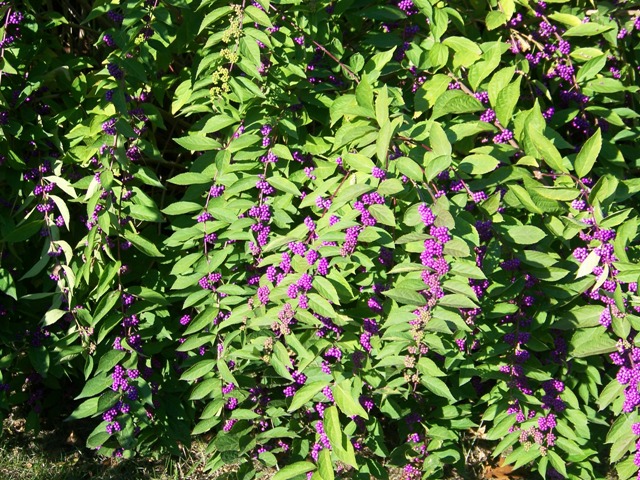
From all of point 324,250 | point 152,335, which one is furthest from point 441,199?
point 152,335

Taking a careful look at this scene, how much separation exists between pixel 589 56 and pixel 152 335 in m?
1.98

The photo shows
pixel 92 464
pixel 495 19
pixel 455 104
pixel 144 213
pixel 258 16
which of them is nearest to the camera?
pixel 258 16

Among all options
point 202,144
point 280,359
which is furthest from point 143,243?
point 280,359

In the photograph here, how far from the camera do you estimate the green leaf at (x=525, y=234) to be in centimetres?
251

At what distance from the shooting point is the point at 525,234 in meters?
2.54

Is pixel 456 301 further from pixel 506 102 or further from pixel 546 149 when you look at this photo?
pixel 506 102

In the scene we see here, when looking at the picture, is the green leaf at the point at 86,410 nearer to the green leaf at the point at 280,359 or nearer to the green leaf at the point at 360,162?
the green leaf at the point at 280,359

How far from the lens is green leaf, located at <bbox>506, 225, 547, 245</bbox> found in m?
2.51

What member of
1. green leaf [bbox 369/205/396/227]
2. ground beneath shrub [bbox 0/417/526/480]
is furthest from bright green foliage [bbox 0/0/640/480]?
ground beneath shrub [bbox 0/417/526/480]

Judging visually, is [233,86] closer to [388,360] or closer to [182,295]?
[182,295]

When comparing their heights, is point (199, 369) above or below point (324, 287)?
below

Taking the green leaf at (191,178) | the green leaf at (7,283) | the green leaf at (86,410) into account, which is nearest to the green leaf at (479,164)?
the green leaf at (191,178)

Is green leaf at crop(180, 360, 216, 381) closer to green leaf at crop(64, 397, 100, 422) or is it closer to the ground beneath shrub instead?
green leaf at crop(64, 397, 100, 422)

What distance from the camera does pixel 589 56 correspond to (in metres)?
3.06
